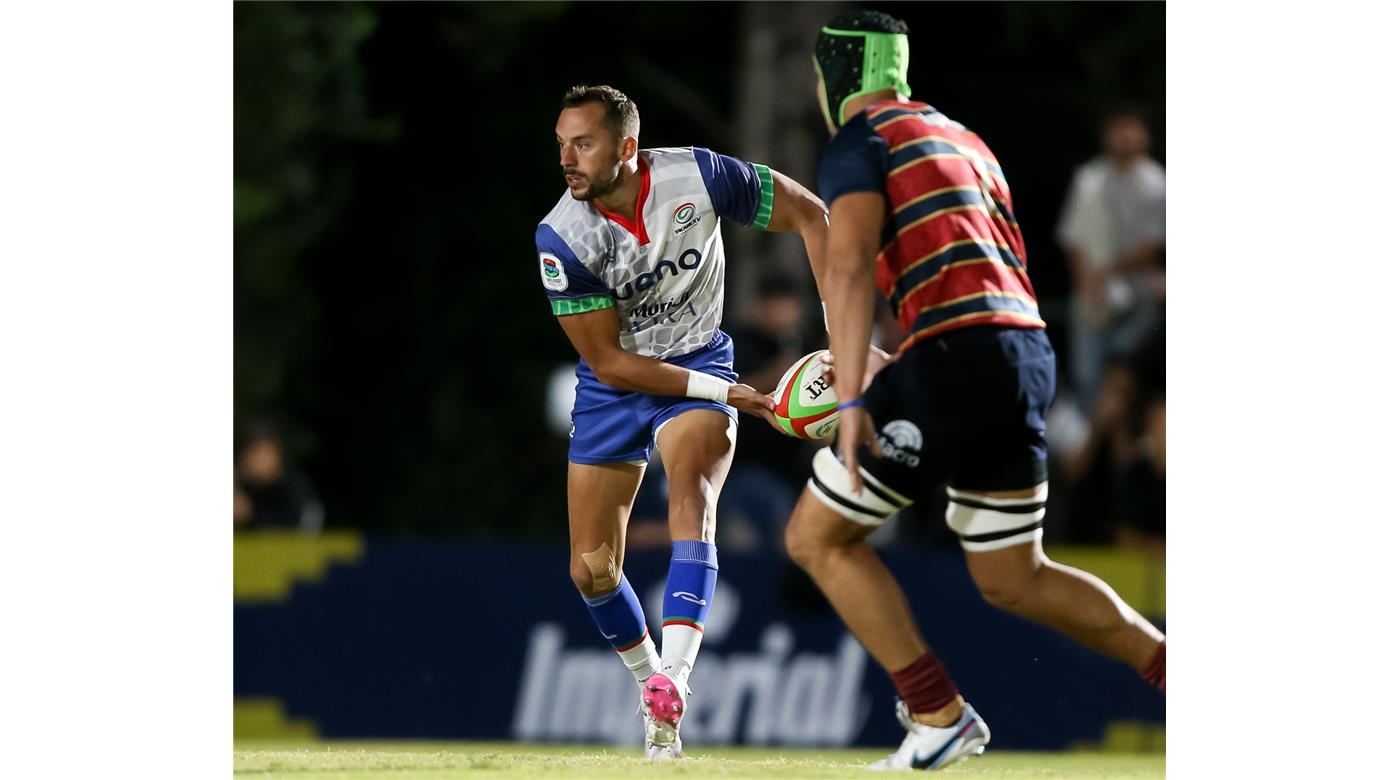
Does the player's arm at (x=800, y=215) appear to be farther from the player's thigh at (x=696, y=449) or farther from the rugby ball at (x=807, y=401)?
the player's thigh at (x=696, y=449)

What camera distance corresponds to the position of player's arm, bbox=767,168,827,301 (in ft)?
22.3

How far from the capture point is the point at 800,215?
680cm

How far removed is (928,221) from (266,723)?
6.49 meters

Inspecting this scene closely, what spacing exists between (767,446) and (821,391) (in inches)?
133

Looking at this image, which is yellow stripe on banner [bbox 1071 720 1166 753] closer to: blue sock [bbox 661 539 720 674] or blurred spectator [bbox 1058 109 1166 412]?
blurred spectator [bbox 1058 109 1166 412]

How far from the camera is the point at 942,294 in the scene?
18.3 feet

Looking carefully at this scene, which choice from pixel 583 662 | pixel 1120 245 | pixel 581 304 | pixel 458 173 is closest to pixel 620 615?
pixel 581 304

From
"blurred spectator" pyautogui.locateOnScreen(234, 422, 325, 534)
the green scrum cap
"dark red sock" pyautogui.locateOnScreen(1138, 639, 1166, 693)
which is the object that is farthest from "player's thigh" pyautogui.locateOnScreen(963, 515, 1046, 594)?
"blurred spectator" pyautogui.locateOnScreen(234, 422, 325, 534)

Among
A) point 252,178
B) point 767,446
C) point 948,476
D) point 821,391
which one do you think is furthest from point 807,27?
point 948,476

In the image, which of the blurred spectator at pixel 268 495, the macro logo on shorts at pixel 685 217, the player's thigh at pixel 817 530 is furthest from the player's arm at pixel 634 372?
the blurred spectator at pixel 268 495

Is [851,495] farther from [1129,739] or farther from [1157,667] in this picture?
[1129,739]

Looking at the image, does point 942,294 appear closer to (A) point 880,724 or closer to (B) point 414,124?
(A) point 880,724

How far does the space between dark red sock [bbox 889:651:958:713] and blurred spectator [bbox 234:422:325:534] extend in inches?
271

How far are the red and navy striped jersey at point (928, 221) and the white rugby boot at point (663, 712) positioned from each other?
1.55m
